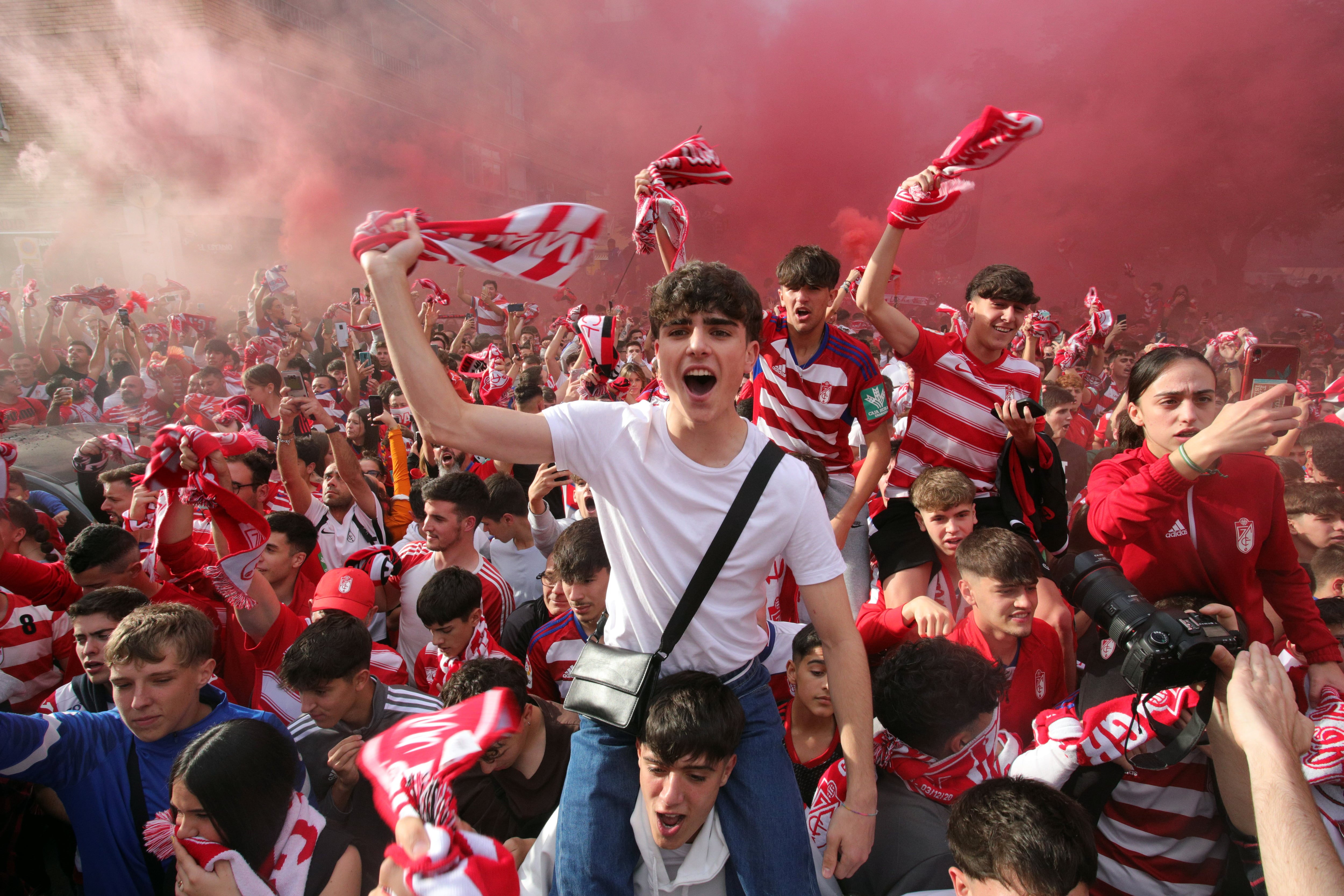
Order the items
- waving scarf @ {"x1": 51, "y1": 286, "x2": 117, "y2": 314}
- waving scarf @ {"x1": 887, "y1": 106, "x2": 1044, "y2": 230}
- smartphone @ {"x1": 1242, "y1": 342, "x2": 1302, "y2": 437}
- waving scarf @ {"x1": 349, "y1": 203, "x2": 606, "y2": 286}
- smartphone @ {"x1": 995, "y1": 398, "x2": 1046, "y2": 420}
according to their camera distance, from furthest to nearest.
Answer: waving scarf @ {"x1": 51, "y1": 286, "x2": 117, "y2": 314}
smartphone @ {"x1": 1242, "y1": 342, "x2": 1302, "y2": 437}
smartphone @ {"x1": 995, "y1": 398, "x2": 1046, "y2": 420}
waving scarf @ {"x1": 887, "y1": 106, "x2": 1044, "y2": 230}
waving scarf @ {"x1": 349, "y1": 203, "x2": 606, "y2": 286}

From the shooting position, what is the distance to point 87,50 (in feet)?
54.4

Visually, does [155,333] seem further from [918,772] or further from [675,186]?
[918,772]

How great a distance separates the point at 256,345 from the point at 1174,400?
9984 mm

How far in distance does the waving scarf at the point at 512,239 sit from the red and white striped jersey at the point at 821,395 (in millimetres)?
1738

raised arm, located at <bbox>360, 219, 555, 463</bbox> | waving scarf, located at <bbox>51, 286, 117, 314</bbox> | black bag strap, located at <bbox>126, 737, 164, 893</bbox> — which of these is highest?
waving scarf, located at <bbox>51, 286, 117, 314</bbox>

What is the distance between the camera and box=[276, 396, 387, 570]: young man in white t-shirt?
432 centimetres

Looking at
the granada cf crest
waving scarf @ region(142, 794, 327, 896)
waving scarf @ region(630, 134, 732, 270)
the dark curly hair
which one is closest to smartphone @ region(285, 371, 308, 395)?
waving scarf @ region(630, 134, 732, 270)

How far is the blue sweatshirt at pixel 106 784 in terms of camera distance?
7.58 ft

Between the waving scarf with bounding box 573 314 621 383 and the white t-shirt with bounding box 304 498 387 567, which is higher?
the waving scarf with bounding box 573 314 621 383

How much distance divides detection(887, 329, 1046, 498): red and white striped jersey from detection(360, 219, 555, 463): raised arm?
234 centimetres

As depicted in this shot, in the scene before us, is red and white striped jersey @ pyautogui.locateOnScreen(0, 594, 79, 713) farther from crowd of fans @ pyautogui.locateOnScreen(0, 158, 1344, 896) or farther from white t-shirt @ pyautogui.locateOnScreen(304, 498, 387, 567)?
white t-shirt @ pyautogui.locateOnScreen(304, 498, 387, 567)

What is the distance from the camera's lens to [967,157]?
8.62 feet

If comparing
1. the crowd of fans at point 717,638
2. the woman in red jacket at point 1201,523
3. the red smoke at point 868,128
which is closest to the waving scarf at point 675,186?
the crowd of fans at point 717,638

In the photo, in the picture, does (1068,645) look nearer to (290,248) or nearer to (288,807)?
(288,807)
